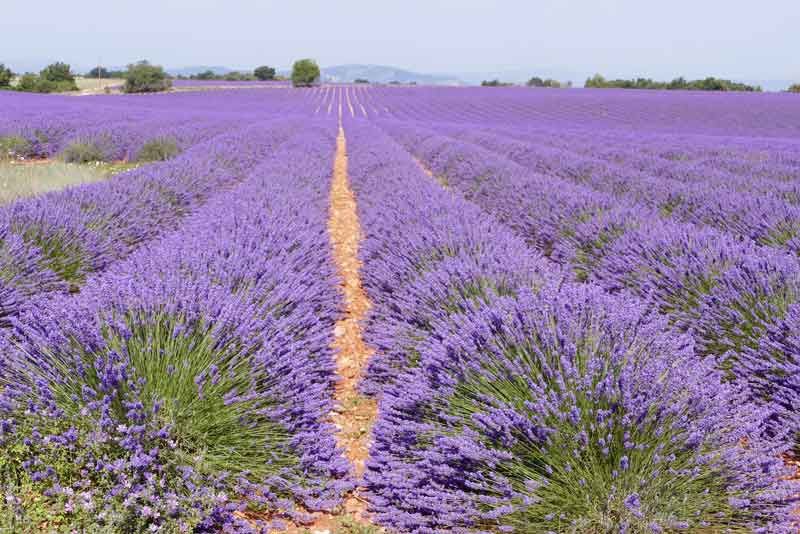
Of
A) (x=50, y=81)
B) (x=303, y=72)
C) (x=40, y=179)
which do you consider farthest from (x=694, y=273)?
(x=303, y=72)

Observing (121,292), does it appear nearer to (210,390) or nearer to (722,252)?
(210,390)

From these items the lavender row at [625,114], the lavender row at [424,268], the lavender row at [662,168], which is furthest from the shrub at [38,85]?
the lavender row at [424,268]

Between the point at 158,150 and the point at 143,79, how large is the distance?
43711 millimetres

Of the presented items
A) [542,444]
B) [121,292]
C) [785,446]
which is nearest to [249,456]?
[121,292]

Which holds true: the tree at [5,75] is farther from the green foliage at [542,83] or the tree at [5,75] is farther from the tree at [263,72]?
the green foliage at [542,83]

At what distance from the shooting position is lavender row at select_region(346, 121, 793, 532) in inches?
63.7

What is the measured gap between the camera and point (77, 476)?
1.82 meters

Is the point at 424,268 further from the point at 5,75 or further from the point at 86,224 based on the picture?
the point at 5,75

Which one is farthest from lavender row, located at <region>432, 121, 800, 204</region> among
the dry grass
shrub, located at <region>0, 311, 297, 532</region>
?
the dry grass

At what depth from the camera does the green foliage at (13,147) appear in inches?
446

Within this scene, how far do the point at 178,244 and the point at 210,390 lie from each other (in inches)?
65.6

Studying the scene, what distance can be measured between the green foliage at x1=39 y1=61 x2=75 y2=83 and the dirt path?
6010 cm

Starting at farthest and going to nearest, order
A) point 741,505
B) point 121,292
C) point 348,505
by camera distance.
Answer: point 121,292 < point 348,505 < point 741,505

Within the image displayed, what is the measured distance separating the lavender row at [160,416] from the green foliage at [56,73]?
62481 mm
